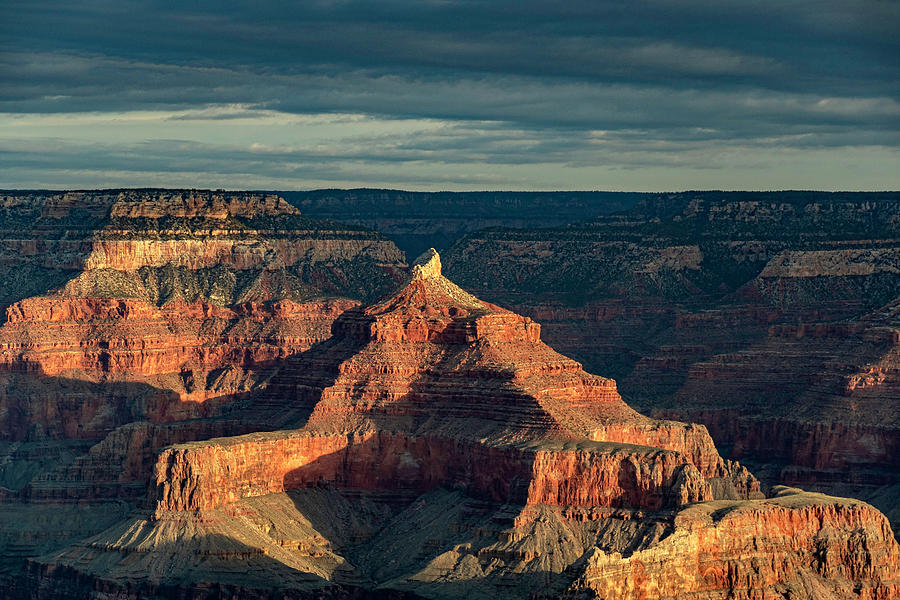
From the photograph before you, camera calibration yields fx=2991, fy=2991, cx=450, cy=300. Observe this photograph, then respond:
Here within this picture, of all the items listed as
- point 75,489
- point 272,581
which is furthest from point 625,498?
point 75,489

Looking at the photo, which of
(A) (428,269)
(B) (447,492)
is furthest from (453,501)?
(A) (428,269)

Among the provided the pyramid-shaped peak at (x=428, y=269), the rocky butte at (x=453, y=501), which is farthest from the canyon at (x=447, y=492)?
the pyramid-shaped peak at (x=428, y=269)

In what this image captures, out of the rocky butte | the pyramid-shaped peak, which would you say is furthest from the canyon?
the pyramid-shaped peak

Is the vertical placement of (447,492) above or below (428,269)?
below

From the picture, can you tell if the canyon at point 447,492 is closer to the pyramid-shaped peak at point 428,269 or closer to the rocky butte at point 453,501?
the rocky butte at point 453,501

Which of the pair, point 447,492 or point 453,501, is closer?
point 453,501

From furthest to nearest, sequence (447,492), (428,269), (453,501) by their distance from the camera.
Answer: (428,269), (447,492), (453,501)

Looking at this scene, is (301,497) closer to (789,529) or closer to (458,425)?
(458,425)

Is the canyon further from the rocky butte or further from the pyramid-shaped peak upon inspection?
the pyramid-shaped peak

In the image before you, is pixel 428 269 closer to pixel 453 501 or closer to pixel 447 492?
pixel 447 492
